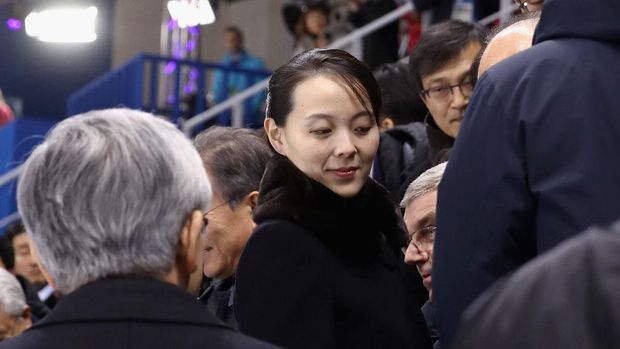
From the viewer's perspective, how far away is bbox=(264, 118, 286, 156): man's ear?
260 cm

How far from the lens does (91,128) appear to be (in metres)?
1.69

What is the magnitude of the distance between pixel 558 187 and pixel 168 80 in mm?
12072

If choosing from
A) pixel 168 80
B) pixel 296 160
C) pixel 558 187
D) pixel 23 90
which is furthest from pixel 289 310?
pixel 23 90

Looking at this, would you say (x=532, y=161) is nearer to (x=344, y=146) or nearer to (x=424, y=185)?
(x=344, y=146)

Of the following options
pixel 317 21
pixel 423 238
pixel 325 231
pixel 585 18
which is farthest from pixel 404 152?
pixel 317 21

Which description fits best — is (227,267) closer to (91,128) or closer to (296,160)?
(296,160)

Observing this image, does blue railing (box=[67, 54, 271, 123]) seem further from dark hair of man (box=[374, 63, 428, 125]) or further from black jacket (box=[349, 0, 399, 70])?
dark hair of man (box=[374, 63, 428, 125])

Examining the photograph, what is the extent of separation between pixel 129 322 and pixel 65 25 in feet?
30.5

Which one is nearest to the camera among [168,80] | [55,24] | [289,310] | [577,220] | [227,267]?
[577,220]

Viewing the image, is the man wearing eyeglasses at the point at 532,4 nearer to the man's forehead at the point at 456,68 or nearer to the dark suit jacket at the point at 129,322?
the man's forehead at the point at 456,68

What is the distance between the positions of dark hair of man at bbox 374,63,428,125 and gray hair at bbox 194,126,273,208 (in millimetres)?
1377

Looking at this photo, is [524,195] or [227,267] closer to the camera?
[524,195]

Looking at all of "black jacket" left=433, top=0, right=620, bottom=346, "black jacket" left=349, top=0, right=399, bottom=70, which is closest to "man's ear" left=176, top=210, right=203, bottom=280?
"black jacket" left=433, top=0, right=620, bottom=346

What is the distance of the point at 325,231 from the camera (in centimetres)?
236
